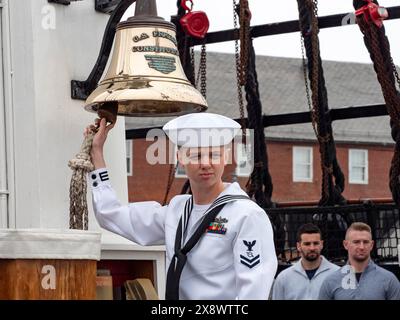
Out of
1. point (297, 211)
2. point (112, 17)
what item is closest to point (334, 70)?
point (297, 211)

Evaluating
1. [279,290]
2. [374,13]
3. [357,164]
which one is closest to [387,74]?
[374,13]

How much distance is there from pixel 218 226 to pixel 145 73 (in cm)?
126

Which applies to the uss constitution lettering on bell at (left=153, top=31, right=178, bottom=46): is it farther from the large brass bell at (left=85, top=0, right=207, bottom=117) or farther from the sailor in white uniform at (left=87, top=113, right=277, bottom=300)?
the sailor in white uniform at (left=87, top=113, right=277, bottom=300)

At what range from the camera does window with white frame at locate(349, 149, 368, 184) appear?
1912 inches

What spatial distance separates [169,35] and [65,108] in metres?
0.69

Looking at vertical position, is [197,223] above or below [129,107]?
below

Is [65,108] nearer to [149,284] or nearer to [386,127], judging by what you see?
[149,284]

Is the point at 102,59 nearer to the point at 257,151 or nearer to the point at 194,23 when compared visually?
the point at 194,23

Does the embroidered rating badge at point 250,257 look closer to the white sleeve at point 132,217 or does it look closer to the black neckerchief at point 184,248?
the black neckerchief at point 184,248

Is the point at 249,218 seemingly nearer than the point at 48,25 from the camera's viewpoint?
Yes

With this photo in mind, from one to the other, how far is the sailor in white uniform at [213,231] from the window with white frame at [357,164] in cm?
4320

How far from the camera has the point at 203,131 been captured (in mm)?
5406

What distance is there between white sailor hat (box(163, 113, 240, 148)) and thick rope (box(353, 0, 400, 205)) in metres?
3.75
